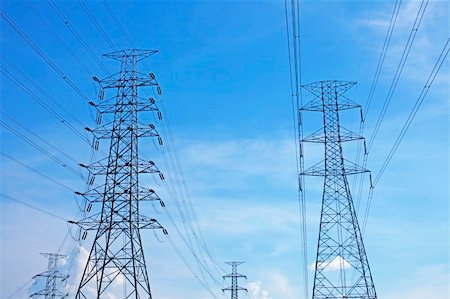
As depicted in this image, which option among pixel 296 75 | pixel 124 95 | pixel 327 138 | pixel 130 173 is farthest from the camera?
pixel 327 138

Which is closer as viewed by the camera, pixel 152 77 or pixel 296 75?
pixel 296 75

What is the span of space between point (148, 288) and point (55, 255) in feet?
166

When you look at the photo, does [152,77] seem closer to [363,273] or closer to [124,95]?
[124,95]

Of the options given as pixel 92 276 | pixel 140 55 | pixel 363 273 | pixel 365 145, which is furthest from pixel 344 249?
pixel 140 55

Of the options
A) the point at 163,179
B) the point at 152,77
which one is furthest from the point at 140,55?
the point at 163,179

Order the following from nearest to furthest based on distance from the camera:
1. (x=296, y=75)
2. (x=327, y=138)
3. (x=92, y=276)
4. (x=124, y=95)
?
(x=296, y=75)
(x=92, y=276)
(x=124, y=95)
(x=327, y=138)

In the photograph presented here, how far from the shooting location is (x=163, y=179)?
40812 millimetres

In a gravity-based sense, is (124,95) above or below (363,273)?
above

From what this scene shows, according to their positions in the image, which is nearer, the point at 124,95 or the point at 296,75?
the point at 296,75

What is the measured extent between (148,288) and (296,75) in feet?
51.5

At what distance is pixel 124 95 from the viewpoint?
38.9m

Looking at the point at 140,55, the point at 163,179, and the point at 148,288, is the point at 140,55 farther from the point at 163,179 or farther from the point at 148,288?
the point at 148,288

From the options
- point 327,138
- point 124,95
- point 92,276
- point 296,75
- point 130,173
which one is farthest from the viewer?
point 327,138

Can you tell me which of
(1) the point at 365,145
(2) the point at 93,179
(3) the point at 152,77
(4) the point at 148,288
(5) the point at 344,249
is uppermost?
(3) the point at 152,77
